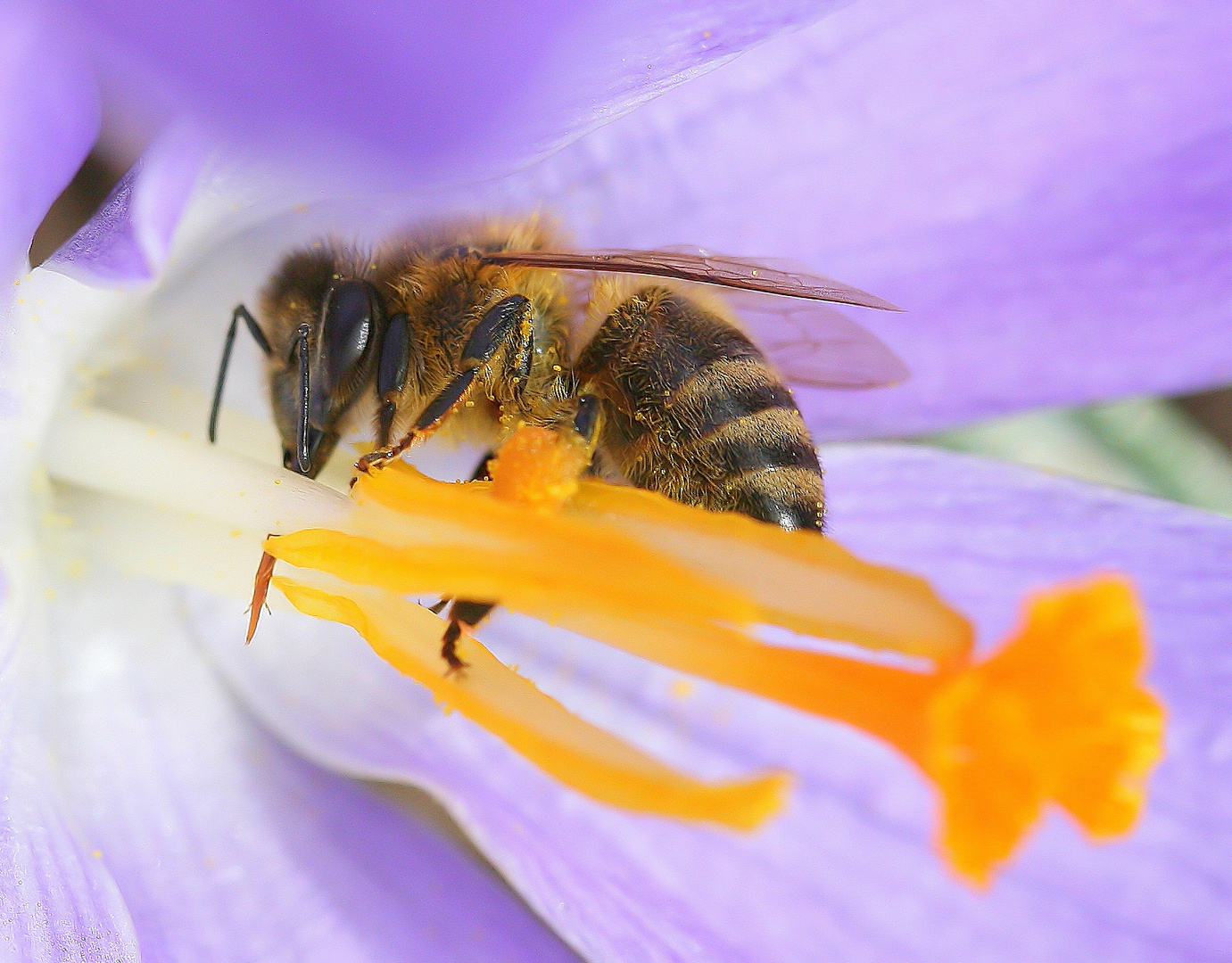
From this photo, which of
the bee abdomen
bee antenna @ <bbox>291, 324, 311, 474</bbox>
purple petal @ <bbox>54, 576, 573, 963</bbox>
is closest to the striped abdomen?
the bee abdomen

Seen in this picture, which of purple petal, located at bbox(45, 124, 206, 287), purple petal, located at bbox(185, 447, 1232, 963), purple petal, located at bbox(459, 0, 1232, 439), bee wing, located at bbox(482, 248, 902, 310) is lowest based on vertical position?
purple petal, located at bbox(185, 447, 1232, 963)

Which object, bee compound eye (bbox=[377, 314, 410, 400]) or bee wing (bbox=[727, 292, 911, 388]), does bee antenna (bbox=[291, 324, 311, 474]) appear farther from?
bee wing (bbox=[727, 292, 911, 388])

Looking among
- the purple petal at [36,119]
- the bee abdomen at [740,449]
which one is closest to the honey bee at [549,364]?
the bee abdomen at [740,449]

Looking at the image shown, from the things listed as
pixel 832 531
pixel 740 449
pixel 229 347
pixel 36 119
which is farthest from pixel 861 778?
pixel 36 119

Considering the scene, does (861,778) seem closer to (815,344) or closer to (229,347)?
(815,344)

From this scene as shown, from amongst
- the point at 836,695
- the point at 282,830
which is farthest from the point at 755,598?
the point at 282,830

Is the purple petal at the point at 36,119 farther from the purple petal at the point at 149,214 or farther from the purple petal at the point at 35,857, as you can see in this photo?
the purple petal at the point at 35,857
